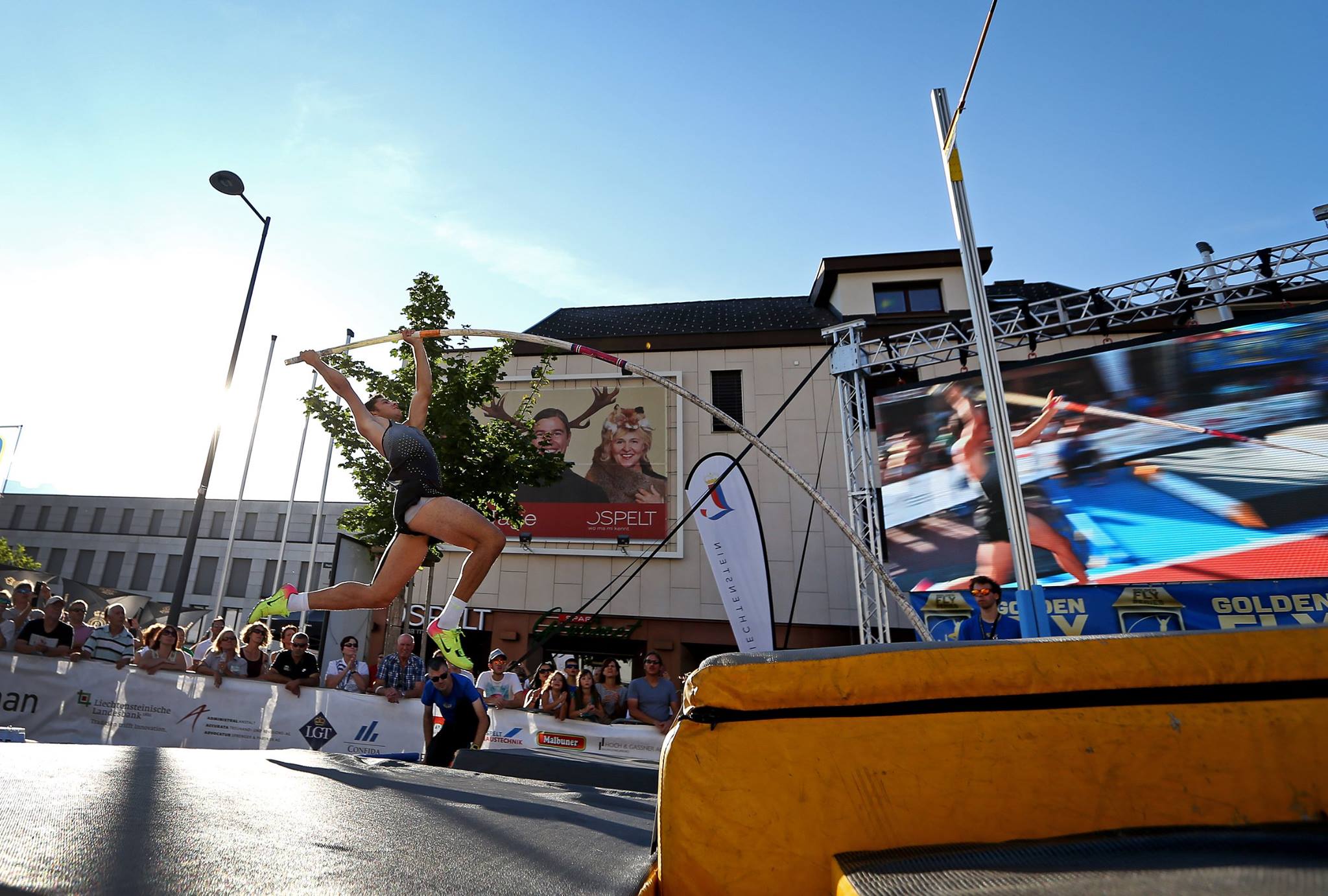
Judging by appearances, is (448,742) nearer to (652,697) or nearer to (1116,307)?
(652,697)

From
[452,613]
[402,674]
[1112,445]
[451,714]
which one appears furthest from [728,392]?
[452,613]

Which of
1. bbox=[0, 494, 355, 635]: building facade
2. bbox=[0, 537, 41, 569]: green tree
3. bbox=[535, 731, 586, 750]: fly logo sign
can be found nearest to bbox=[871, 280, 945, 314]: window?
bbox=[535, 731, 586, 750]: fly logo sign

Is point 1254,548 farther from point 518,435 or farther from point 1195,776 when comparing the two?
point 518,435

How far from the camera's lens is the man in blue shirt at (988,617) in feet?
15.7

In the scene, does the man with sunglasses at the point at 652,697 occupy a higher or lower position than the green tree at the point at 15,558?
lower

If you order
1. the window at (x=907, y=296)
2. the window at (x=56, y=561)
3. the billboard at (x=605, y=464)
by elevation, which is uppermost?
the window at (x=907, y=296)

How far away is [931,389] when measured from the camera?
1048 cm

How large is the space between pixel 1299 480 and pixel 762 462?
919cm

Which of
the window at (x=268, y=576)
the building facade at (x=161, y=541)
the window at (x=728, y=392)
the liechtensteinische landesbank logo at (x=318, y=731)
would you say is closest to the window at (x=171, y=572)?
the building facade at (x=161, y=541)

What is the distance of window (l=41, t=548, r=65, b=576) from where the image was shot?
124ft

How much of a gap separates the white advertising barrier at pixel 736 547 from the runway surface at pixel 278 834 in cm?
802

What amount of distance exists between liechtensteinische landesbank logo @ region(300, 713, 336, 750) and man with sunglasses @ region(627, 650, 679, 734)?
299 cm

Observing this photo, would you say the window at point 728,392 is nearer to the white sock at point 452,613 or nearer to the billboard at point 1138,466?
the billboard at point 1138,466

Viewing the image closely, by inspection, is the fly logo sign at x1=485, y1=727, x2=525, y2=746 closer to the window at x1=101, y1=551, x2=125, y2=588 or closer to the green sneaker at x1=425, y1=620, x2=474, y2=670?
the green sneaker at x1=425, y1=620, x2=474, y2=670
